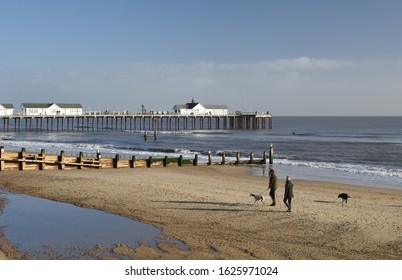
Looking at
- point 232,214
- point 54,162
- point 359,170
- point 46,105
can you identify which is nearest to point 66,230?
point 232,214

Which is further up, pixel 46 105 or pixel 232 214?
pixel 46 105

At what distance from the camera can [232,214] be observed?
16.5 m

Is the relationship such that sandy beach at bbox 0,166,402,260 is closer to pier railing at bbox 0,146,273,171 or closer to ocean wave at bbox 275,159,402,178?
pier railing at bbox 0,146,273,171

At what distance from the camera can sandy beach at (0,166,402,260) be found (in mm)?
12023

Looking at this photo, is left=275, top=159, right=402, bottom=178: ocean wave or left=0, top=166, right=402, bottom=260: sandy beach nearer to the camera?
left=0, top=166, right=402, bottom=260: sandy beach

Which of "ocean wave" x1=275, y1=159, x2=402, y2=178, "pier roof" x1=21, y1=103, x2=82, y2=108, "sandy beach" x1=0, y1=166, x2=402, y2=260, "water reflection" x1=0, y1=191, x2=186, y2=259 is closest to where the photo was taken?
"water reflection" x1=0, y1=191, x2=186, y2=259

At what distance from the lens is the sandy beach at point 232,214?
1202 cm

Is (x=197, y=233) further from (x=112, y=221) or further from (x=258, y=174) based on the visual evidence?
(x=258, y=174)

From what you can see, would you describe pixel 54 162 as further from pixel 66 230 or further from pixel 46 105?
pixel 46 105

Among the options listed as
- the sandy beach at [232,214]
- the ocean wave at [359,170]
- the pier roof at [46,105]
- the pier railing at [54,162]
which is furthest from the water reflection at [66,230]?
the pier roof at [46,105]

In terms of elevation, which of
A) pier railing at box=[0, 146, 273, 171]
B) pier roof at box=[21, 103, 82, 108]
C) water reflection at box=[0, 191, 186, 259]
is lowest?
water reflection at box=[0, 191, 186, 259]

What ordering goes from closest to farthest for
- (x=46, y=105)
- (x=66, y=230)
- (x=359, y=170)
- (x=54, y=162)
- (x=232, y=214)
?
(x=66, y=230), (x=232, y=214), (x=54, y=162), (x=359, y=170), (x=46, y=105)

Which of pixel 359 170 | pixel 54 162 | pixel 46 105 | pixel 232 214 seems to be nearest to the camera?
pixel 232 214

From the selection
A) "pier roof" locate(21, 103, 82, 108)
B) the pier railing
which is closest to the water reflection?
the pier railing
